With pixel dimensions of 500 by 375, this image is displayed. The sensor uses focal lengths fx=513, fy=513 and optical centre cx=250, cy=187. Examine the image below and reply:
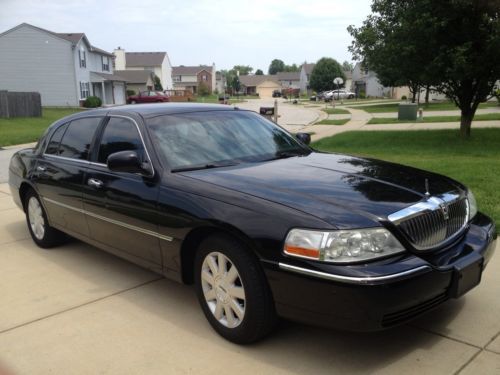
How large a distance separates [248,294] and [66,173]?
8.69 feet

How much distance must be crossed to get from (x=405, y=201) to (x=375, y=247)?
0.49 m

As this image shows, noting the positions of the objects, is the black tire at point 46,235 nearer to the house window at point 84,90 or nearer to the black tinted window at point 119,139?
the black tinted window at point 119,139

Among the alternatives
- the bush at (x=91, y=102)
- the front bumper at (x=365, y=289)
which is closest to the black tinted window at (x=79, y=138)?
the front bumper at (x=365, y=289)

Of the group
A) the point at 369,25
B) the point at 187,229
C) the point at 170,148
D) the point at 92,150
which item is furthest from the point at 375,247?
the point at 369,25

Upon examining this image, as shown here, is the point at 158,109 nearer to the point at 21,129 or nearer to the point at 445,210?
the point at 445,210

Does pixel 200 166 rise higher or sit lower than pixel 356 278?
higher

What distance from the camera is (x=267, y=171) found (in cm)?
386

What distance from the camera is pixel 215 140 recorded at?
436cm

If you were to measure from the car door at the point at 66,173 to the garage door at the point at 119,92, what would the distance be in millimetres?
52488

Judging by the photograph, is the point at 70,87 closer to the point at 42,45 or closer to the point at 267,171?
the point at 42,45

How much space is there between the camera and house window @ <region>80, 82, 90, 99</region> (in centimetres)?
4672

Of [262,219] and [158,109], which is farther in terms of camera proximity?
[158,109]

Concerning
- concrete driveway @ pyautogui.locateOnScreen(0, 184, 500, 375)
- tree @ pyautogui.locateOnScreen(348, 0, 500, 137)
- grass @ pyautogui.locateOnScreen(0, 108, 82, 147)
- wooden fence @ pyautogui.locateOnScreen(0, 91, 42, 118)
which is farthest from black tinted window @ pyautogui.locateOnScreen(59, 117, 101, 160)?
wooden fence @ pyautogui.locateOnScreen(0, 91, 42, 118)

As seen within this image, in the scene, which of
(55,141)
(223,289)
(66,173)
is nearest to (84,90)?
(55,141)
